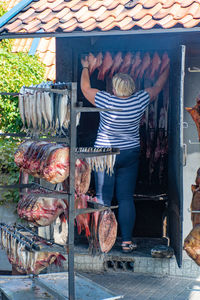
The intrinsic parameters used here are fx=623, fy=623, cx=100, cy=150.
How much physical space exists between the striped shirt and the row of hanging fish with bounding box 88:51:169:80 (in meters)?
0.60

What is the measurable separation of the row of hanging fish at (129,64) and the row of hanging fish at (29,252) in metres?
2.79

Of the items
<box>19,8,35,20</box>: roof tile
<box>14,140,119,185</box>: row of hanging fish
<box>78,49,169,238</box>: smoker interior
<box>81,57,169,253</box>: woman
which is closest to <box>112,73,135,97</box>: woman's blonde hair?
<box>81,57,169,253</box>: woman

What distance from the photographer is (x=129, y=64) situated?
8.16 metres

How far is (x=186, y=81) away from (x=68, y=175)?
97.5 inches

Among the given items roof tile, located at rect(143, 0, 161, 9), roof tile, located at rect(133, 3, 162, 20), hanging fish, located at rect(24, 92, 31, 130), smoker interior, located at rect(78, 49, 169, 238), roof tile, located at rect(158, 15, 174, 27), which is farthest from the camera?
smoker interior, located at rect(78, 49, 169, 238)

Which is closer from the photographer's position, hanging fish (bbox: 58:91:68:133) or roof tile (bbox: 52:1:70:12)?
hanging fish (bbox: 58:91:68:133)

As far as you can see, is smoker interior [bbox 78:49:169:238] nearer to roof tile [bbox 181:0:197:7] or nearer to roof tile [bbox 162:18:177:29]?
roof tile [bbox 181:0:197:7]

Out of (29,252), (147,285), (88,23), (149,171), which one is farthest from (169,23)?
(147,285)

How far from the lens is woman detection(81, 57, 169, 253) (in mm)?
7543

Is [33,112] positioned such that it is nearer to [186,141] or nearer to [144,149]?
[186,141]

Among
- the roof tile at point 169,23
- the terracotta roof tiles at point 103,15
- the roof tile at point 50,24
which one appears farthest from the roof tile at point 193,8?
the roof tile at point 50,24

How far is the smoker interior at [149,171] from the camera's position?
869 cm

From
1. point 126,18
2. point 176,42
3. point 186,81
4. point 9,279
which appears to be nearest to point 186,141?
point 186,81

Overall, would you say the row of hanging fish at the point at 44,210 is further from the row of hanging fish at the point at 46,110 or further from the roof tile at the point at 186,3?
the roof tile at the point at 186,3
